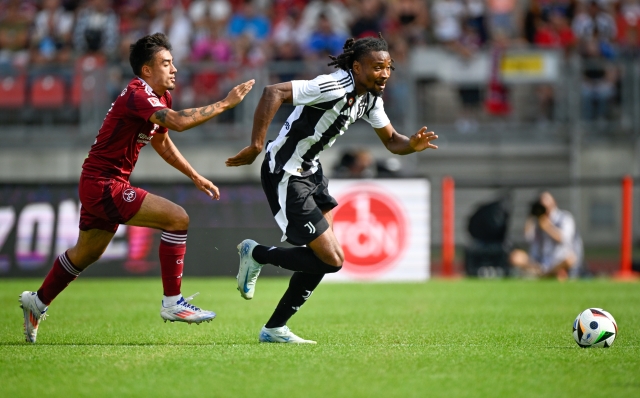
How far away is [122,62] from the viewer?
57.4ft

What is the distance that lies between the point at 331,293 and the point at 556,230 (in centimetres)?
470

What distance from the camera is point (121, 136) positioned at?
23.4ft

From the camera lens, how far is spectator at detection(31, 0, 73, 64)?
1869cm

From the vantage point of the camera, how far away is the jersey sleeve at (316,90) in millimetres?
6676

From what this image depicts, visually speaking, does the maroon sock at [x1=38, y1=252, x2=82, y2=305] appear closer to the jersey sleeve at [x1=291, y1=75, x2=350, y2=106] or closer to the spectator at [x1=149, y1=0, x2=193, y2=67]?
the jersey sleeve at [x1=291, y1=75, x2=350, y2=106]

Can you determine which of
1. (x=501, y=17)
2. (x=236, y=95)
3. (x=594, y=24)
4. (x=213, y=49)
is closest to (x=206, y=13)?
(x=213, y=49)

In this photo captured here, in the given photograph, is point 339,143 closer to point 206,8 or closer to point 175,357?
point 206,8

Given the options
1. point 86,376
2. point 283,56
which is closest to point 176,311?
point 86,376

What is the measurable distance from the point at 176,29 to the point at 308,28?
9.14 feet

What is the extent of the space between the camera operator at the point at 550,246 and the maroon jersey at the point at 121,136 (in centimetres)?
920

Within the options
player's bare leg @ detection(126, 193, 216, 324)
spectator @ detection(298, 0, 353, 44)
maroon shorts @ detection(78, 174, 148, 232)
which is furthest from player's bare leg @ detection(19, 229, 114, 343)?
spectator @ detection(298, 0, 353, 44)

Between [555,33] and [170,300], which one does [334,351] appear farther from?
[555,33]

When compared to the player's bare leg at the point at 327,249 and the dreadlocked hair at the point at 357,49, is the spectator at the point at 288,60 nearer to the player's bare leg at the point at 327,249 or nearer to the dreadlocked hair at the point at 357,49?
the dreadlocked hair at the point at 357,49

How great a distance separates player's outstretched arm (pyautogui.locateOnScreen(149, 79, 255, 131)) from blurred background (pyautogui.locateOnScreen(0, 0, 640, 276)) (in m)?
8.56
